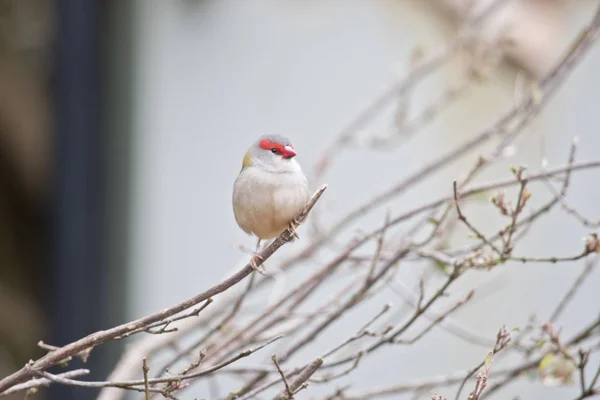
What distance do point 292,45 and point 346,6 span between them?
318 millimetres

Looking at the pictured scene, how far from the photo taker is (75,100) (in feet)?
9.38

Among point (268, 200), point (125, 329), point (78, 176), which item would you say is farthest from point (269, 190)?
point (78, 176)

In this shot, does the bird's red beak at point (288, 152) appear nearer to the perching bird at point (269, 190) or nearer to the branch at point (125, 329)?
the perching bird at point (269, 190)

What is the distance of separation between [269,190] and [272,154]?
0.06 m

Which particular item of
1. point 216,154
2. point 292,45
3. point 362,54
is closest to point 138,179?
point 216,154

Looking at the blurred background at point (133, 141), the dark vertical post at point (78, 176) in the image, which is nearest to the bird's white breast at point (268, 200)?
the blurred background at point (133, 141)

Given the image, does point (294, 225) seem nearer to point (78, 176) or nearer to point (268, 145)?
point (268, 145)

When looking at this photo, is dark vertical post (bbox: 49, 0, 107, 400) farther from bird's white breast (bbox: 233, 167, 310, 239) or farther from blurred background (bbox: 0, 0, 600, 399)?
bird's white breast (bbox: 233, 167, 310, 239)

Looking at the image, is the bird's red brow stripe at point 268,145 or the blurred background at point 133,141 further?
the blurred background at point 133,141

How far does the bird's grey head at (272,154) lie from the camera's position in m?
1.11

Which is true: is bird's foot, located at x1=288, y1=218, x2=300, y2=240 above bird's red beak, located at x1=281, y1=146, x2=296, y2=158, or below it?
below

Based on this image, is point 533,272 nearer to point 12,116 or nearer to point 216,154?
point 216,154

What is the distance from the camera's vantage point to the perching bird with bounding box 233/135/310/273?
3.55 ft

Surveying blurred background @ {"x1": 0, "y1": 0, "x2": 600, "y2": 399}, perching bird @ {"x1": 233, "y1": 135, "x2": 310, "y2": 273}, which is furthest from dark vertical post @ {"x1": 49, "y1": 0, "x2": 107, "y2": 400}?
perching bird @ {"x1": 233, "y1": 135, "x2": 310, "y2": 273}
